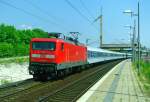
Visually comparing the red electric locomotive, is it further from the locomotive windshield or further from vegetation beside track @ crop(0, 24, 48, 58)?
vegetation beside track @ crop(0, 24, 48, 58)

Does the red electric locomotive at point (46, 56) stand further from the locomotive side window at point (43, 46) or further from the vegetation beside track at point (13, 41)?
the vegetation beside track at point (13, 41)

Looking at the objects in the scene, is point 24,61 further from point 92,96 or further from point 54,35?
point 92,96

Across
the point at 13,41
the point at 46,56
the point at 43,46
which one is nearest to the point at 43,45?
the point at 43,46

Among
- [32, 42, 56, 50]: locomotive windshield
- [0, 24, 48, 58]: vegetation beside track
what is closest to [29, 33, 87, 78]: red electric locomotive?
[32, 42, 56, 50]: locomotive windshield

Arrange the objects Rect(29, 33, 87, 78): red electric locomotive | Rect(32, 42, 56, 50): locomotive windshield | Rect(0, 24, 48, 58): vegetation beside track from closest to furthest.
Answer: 1. Rect(29, 33, 87, 78): red electric locomotive
2. Rect(32, 42, 56, 50): locomotive windshield
3. Rect(0, 24, 48, 58): vegetation beside track

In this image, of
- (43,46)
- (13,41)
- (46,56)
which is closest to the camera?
(46,56)

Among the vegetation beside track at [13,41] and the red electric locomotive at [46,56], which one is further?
the vegetation beside track at [13,41]

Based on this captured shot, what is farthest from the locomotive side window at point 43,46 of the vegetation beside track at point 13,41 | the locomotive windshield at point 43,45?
the vegetation beside track at point 13,41

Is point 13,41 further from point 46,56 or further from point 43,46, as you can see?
point 46,56

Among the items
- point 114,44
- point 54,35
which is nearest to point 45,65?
point 54,35

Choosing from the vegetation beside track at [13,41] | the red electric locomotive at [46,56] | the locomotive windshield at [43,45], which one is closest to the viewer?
the red electric locomotive at [46,56]

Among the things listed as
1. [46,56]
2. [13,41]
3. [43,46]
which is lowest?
[46,56]

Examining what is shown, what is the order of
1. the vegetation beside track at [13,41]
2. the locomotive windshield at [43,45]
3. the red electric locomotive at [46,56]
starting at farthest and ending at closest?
1. the vegetation beside track at [13,41]
2. the locomotive windshield at [43,45]
3. the red electric locomotive at [46,56]

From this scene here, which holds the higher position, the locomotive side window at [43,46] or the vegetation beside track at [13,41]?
the vegetation beside track at [13,41]
